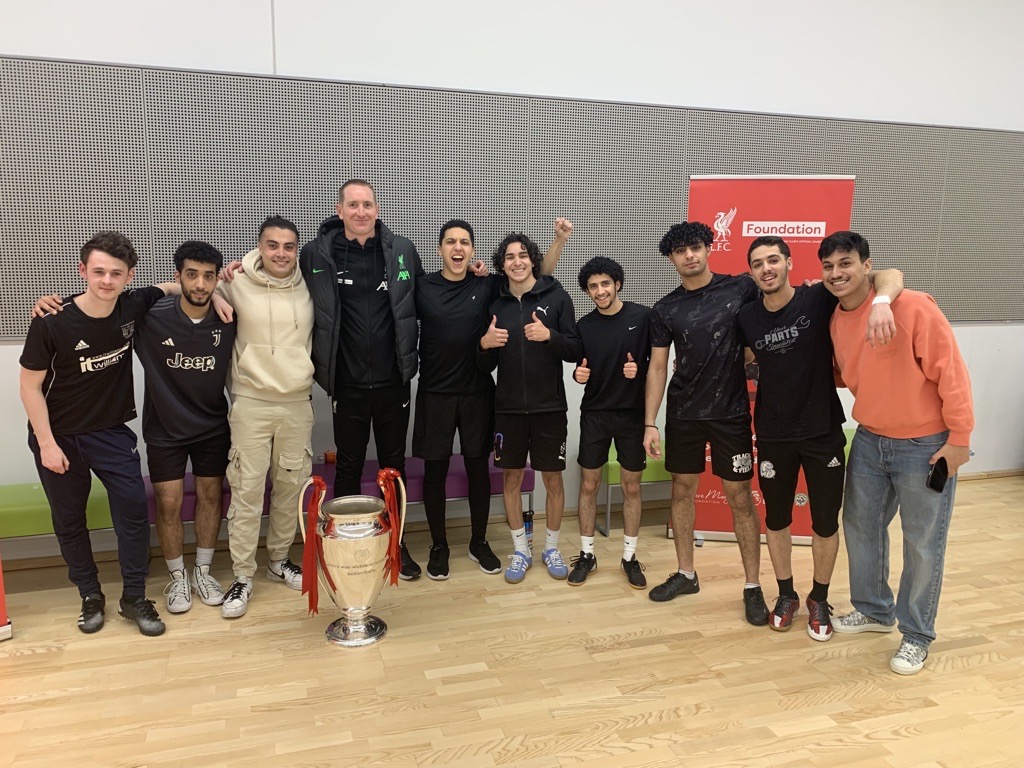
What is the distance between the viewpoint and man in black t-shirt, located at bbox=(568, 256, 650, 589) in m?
3.31

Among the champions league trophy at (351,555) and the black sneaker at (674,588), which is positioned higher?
the champions league trophy at (351,555)

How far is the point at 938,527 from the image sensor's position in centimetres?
263

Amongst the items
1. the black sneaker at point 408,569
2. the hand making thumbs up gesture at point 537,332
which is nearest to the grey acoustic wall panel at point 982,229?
the hand making thumbs up gesture at point 537,332

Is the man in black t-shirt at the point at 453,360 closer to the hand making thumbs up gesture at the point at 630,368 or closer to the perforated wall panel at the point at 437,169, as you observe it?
the hand making thumbs up gesture at the point at 630,368

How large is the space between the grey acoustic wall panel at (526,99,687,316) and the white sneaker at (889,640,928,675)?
250cm

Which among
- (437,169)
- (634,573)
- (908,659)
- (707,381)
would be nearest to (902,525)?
(908,659)

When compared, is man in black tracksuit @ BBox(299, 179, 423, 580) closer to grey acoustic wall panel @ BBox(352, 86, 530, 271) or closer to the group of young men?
the group of young men

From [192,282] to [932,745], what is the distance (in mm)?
3246

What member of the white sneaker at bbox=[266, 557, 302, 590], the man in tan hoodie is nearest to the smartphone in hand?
the man in tan hoodie

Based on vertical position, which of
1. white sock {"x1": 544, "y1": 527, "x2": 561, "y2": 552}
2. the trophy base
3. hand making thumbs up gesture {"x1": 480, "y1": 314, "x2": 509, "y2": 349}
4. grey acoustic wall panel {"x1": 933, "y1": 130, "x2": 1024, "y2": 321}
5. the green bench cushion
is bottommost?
the trophy base

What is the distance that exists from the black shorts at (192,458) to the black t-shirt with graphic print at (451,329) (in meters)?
1.00

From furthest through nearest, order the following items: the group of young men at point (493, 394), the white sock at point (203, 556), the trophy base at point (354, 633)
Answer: the white sock at point (203, 556), the trophy base at point (354, 633), the group of young men at point (493, 394)

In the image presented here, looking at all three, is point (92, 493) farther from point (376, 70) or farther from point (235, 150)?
point (376, 70)

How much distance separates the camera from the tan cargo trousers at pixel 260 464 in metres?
3.18
